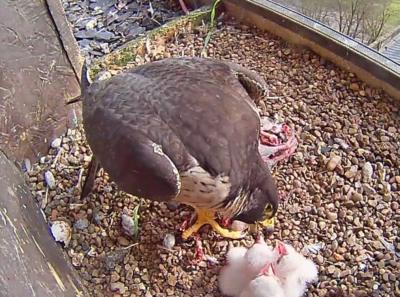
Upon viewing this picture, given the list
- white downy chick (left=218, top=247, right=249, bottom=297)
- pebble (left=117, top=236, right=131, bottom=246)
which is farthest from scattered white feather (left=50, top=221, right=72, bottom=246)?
white downy chick (left=218, top=247, right=249, bottom=297)

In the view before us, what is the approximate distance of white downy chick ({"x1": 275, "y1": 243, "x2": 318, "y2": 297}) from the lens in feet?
6.41

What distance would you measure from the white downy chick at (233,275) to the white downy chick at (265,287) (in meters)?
0.10

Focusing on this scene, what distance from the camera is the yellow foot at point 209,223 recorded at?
2.23 metres

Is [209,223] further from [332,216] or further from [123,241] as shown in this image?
[332,216]

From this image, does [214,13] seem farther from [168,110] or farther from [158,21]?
[168,110]

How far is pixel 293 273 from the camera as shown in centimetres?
197

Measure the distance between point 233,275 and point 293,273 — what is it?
0.65 feet

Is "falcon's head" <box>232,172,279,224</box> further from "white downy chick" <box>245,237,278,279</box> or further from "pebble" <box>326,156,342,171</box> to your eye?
"pebble" <box>326,156,342,171</box>

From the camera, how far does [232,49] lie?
287 cm

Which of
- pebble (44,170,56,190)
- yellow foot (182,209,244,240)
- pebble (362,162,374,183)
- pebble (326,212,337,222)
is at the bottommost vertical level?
pebble (44,170,56,190)

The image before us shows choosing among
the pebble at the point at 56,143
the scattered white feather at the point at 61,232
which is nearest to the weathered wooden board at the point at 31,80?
the pebble at the point at 56,143

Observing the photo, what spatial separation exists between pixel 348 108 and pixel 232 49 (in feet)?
1.95

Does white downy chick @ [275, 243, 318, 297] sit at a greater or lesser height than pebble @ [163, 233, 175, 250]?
greater

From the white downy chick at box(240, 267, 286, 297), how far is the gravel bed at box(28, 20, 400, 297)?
0.69 feet
